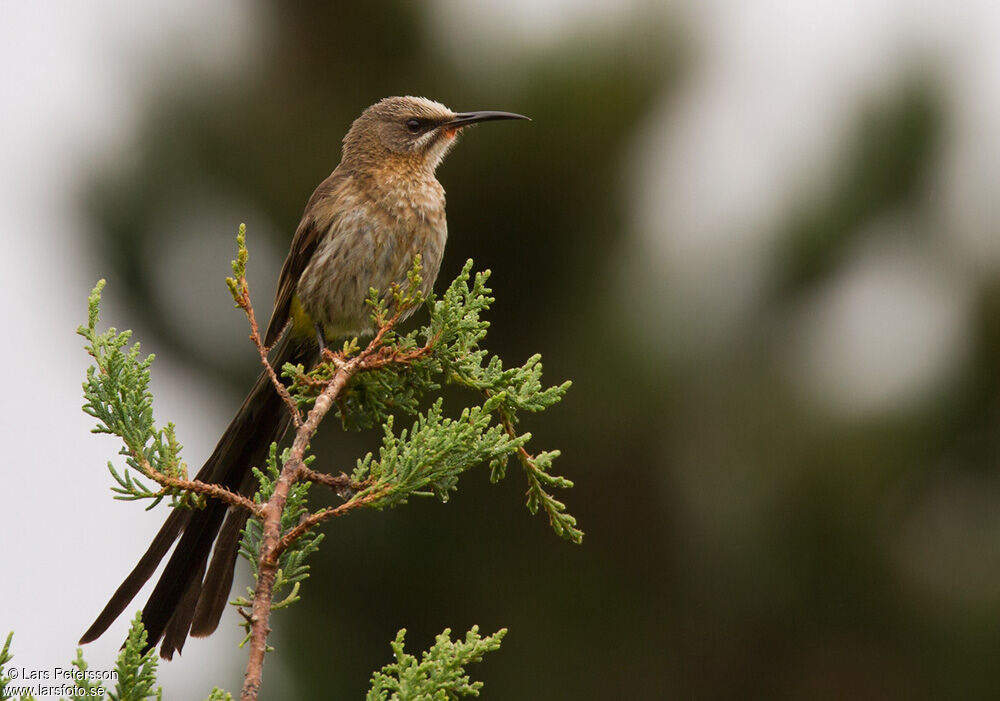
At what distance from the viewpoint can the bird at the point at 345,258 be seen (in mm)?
3514

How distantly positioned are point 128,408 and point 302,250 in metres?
2.11

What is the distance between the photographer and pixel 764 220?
32.0 feet

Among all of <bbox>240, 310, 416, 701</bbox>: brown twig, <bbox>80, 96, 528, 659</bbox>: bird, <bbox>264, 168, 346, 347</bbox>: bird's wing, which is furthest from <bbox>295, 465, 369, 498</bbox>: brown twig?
<bbox>264, 168, 346, 347</bbox>: bird's wing

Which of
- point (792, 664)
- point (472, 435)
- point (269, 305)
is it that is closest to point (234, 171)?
point (269, 305)

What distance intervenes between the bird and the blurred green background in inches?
175

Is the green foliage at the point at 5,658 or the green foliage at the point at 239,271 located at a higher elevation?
the green foliage at the point at 239,271

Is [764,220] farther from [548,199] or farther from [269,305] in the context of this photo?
[269,305]

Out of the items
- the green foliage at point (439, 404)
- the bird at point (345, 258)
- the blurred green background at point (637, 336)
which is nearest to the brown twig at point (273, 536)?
the green foliage at point (439, 404)

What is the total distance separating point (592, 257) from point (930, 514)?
138 inches

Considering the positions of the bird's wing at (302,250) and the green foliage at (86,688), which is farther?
the bird's wing at (302,250)

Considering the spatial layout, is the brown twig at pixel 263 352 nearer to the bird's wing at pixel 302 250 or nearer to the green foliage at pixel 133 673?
the green foliage at pixel 133 673

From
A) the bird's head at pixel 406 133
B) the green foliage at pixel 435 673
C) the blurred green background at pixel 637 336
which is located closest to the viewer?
the green foliage at pixel 435 673

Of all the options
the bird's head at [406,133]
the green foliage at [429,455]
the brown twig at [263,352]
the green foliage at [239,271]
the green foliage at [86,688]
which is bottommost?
the green foliage at [86,688]

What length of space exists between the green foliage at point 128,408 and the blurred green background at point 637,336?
6.67 meters
